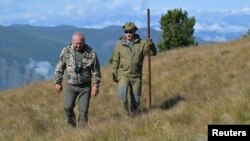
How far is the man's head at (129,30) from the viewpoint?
34.3ft

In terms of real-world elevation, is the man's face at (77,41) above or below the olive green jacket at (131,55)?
above

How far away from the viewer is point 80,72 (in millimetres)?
9945

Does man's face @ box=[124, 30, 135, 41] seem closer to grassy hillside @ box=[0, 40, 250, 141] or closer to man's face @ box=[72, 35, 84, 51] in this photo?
man's face @ box=[72, 35, 84, 51]

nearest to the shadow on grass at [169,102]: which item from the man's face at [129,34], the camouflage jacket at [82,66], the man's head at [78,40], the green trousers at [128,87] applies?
the green trousers at [128,87]

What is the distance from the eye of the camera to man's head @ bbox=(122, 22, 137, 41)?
10.4 meters

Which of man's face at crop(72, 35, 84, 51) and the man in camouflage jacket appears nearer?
man's face at crop(72, 35, 84, 51)

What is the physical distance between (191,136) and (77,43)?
12.1 ft

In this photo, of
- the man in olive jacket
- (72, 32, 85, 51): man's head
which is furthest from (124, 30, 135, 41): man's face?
(72, 32, 85, 51): man's head

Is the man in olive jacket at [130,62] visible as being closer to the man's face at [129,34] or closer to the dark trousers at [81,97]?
the man's face at [129,34]

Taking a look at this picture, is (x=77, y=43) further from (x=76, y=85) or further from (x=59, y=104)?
(x=59, y=104)

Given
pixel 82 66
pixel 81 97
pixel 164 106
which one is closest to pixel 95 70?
pixel 82 66

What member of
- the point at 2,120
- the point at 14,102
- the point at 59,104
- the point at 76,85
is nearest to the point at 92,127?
the point at 76,85

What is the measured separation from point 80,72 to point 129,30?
131cm

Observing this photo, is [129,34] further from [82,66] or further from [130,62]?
[82,66]
